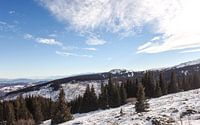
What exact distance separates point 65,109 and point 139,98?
68.6ft

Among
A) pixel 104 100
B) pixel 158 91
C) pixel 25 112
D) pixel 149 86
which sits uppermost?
pixel 149 86

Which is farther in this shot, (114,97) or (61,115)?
(114,97)

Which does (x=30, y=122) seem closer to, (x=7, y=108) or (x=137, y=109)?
(x=7, y=108)

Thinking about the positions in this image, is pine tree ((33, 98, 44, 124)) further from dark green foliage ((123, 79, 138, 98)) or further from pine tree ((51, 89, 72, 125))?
dark green foliage ((123, 79, 138, 98))

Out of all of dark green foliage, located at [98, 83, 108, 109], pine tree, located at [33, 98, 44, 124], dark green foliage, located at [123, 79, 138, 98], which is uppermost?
dark green foliage, located at [123, 79, 138, 98]

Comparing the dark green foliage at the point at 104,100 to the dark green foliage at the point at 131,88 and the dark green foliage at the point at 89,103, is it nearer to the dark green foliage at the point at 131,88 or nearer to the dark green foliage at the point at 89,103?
the dark green foliage at the point at 89,103

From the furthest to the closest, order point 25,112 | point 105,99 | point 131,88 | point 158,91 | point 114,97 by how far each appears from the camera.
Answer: point 131,88 < point 158,91 < point 105,99 < point 114,97 < point 25,112

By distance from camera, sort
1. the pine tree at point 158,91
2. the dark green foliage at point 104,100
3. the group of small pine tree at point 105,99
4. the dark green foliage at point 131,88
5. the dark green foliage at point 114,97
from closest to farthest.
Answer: the dark green foliage at point 114,97 → the group of small pine tree at point 105,99 → the dark green foliage at point 104,100 → the pine tree at point 158,91 → the dark green foliage at point 131,88

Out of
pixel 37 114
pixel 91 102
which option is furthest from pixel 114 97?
pixel 37 114

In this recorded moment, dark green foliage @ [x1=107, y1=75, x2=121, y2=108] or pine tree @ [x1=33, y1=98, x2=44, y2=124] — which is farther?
dark green foliage @ [x1=107, y1=75, x2=121, y2=108]

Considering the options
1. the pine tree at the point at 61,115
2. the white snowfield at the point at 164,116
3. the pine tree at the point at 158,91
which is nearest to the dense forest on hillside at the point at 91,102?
the pine tree at the point at 158,91

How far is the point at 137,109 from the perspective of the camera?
46.2 meters

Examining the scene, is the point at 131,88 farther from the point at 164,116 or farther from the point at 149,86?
the point at 164,116

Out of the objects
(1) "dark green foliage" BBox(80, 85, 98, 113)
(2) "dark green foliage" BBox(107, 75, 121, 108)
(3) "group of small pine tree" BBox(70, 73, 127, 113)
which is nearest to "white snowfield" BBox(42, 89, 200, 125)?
(2) "dark green foliage" BBox(107, 75, 121, 108)
